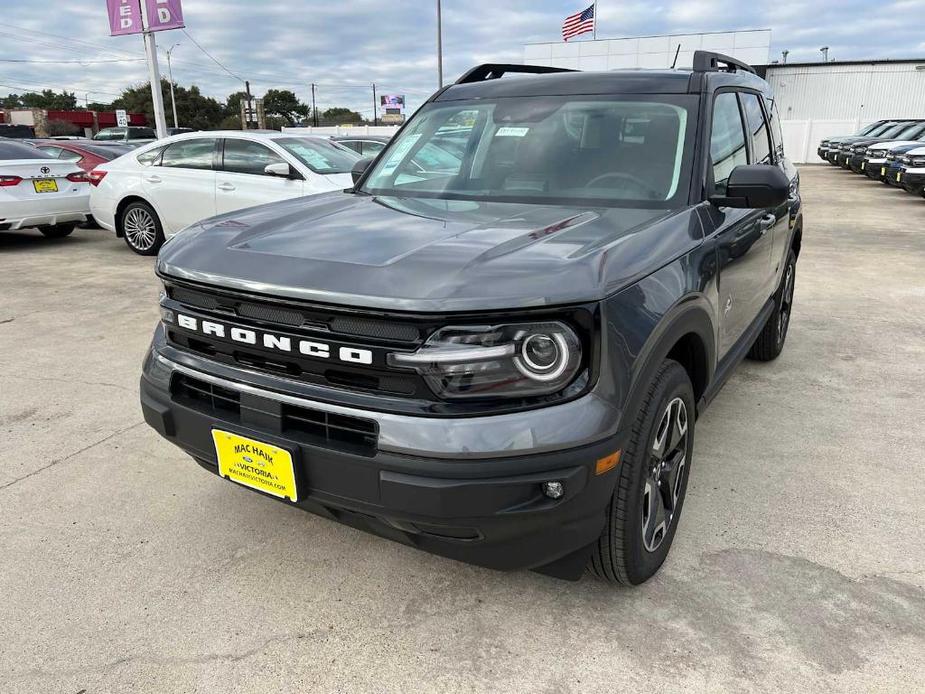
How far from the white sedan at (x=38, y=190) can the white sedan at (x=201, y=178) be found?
2.19 ft

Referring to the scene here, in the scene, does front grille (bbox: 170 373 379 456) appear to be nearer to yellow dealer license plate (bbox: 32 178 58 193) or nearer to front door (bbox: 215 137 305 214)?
front door (bbox: 215 137 305 214)

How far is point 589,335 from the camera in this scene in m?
1.91

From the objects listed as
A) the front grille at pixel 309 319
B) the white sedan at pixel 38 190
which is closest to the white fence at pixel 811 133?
the white sedan at pixel 38 190

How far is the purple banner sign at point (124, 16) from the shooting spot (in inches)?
649

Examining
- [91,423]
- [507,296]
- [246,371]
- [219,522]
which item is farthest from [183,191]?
[507,296]

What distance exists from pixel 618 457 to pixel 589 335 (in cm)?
37

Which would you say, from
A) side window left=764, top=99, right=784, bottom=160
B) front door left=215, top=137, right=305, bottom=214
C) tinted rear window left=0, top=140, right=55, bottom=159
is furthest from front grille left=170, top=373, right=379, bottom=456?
tinted rear window left=0, top=140, right=55, bottom=159

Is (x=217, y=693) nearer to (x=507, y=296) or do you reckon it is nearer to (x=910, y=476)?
(x=507, y=296)

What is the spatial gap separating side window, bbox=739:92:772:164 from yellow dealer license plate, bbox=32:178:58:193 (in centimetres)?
898

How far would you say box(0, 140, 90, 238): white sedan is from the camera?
9031 millimetres

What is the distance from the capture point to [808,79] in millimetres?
35531

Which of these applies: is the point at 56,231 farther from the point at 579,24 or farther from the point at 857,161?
the point at 579,24

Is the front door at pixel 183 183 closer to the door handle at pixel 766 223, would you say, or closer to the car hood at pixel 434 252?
the car hood at pixel 434 252

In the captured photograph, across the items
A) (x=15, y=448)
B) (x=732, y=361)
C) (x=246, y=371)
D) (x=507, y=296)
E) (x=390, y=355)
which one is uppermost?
(x=507, y=296)
